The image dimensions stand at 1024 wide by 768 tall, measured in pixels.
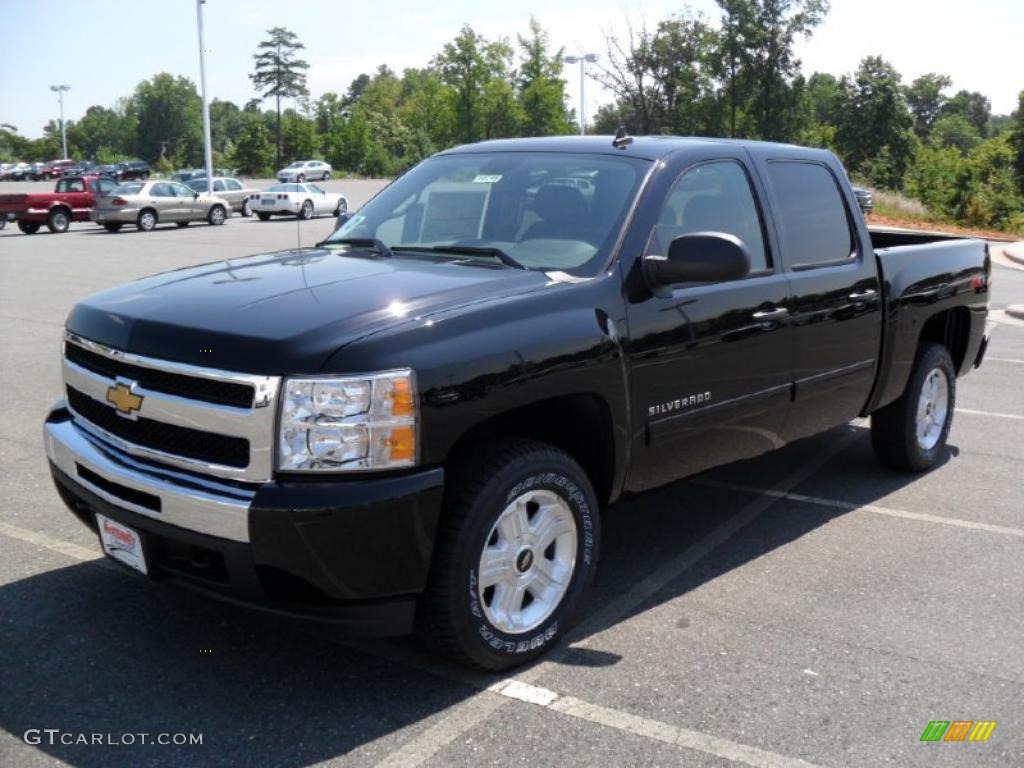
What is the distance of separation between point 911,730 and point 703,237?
1837 mm

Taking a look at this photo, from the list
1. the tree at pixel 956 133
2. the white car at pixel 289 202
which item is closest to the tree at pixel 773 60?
the white car at pixel 289 202

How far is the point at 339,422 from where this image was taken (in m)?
3.19

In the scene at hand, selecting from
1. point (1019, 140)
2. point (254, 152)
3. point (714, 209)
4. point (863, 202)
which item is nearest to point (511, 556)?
point (714, 209)

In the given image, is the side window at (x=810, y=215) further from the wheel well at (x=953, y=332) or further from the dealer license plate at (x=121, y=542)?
the dealer license plate at (x=121, y=542)

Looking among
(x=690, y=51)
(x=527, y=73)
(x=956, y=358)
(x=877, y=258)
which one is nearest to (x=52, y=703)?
(x=877, y=258)

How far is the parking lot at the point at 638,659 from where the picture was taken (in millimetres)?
3238

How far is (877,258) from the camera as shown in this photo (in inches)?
224

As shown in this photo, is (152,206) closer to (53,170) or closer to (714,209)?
(714,209)

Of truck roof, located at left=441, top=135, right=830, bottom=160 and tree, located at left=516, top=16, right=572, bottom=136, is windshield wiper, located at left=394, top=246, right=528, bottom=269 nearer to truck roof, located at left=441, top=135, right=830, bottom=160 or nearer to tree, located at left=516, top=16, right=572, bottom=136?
truck roof, located at left=441, top=135, right=830, bottom=160

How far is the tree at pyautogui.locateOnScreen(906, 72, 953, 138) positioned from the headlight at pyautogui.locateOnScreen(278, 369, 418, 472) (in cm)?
9774

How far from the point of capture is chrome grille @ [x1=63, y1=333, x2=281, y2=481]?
10.5ft

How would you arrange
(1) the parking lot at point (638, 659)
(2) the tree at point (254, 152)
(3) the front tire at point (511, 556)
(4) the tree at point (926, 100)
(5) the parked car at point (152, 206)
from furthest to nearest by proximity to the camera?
(4) the tree at point (926, 100)
(2) the tree at point (254, 152)
(5) the parked car at point (152, 206)
(3) the front tire at point (511, 556)
(1) the parking lot at point (638, 659)

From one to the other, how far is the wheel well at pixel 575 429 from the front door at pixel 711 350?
0.14m

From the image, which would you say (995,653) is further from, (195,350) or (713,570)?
(195,350)
